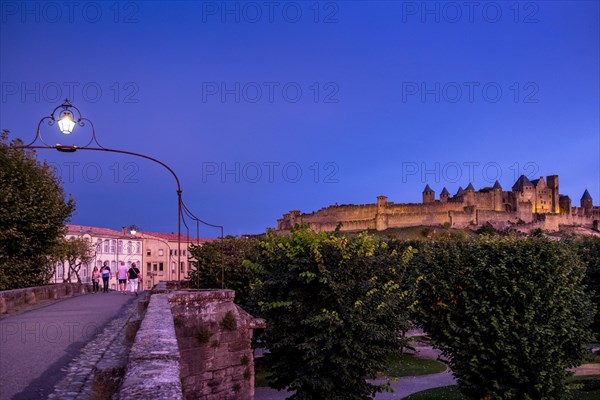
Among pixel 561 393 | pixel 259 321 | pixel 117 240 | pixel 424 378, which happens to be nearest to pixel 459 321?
pixel 561 393

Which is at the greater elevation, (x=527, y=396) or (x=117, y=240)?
(x=117, y=240)

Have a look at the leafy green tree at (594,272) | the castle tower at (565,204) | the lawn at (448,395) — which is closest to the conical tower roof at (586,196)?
the castle tower at (565,204)

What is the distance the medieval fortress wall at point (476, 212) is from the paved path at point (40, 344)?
117 m

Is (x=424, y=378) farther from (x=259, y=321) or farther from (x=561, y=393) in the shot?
(x=259, y=321)

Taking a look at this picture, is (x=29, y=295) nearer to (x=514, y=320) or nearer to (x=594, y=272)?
(x=514, y=320)

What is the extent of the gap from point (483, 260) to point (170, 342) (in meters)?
13.4

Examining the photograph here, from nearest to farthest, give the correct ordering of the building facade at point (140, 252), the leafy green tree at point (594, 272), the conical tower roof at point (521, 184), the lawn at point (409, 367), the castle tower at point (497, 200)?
the lawn at point (409, 367), the leafy green tree at point (594, 272), the building facade at point (140, 252), the castle tower at point (497, 200), the conical tower roof at point (521, 184)

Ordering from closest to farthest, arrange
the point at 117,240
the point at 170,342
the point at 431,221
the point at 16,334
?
1. the point at 170,342
2. the point at 16,334
3. the point at 117,240
4. the point at 431,221

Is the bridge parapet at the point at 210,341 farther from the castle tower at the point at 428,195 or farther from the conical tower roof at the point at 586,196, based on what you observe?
the conical tower roof at the point at 586,196

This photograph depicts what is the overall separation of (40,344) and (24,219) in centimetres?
1422

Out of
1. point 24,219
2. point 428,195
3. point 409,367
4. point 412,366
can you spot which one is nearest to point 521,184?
point 428,195

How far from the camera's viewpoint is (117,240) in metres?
88.9

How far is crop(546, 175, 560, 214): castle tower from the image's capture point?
148 metres

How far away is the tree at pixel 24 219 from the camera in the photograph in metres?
24.2
